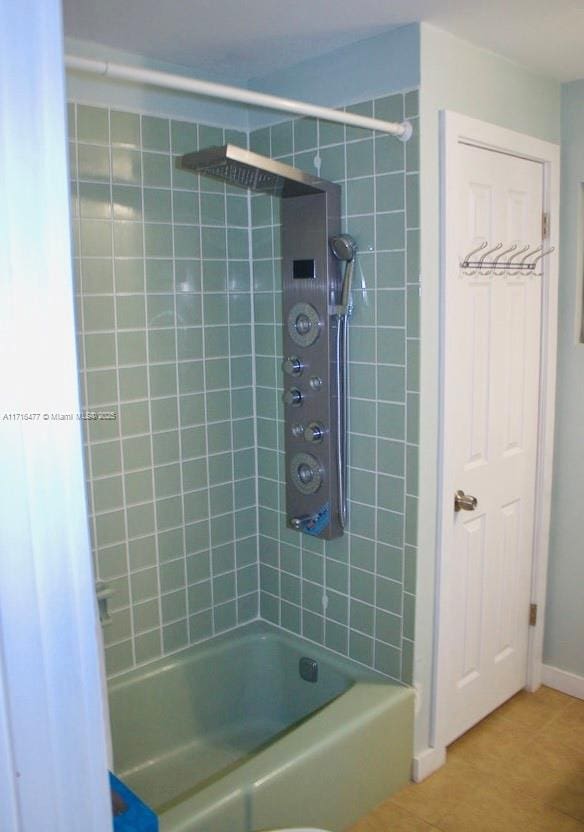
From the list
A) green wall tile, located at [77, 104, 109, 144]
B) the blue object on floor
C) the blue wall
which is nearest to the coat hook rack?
the blue wall

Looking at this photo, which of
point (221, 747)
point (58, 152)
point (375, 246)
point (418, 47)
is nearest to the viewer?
point (58, 152)

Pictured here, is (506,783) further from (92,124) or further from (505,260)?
(92,124)

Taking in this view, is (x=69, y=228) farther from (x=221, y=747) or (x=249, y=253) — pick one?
(x=221, y=747)

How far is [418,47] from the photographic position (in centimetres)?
198

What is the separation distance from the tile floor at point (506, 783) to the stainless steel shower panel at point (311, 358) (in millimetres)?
891

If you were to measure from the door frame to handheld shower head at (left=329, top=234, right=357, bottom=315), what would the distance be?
276mm

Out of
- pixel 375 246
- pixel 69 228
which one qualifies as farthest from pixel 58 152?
pixel 375 246

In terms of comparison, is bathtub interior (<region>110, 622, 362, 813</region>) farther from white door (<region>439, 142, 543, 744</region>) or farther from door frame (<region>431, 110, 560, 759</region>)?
white door (<region>439, 142, 543, 744</region>)

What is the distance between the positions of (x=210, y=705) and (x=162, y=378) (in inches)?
47.5

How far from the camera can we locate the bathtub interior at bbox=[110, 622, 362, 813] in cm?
232

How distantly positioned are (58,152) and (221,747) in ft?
7.95

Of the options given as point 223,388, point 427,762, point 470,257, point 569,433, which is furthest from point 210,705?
point 470,257

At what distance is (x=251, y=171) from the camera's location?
1.95m

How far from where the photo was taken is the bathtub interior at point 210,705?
2.32 m
